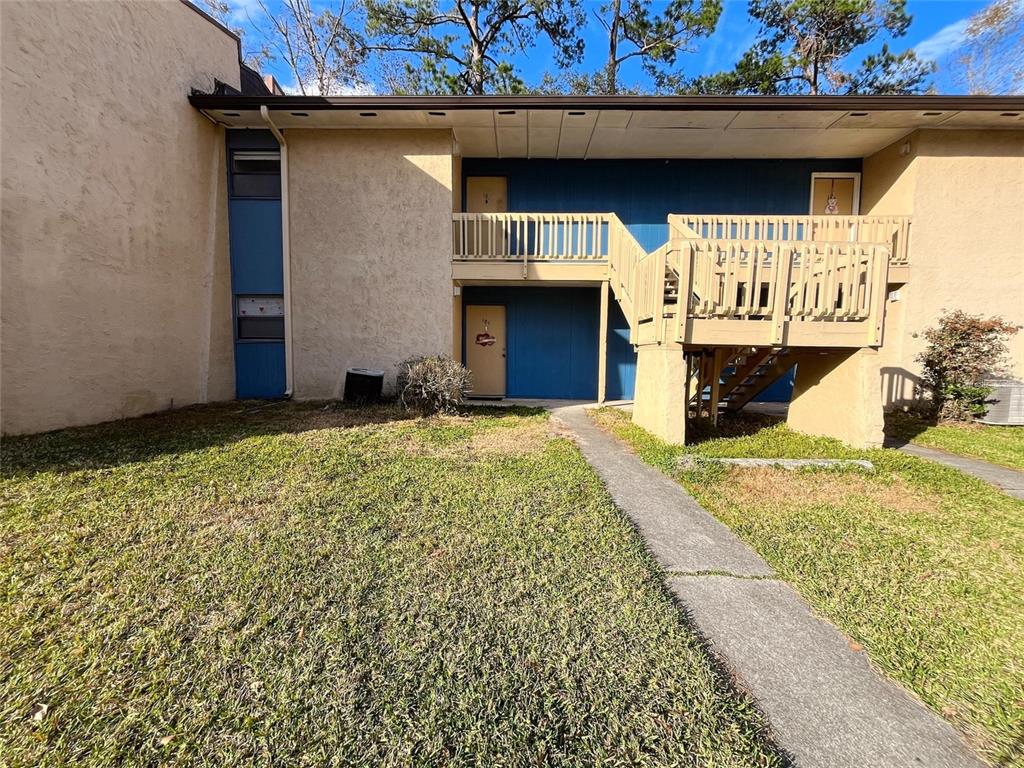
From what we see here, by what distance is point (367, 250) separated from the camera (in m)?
8.80

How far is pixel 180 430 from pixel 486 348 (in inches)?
244

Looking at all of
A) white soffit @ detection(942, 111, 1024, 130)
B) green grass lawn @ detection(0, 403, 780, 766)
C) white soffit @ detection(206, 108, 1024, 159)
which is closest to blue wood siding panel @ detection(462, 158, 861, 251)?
white soffit @ detection(206, 108, 1024, 159)

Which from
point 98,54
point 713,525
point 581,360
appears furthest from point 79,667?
point 581,360

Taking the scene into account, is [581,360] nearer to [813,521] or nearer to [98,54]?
[813,521]

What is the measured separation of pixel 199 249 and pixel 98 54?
9.96 ft

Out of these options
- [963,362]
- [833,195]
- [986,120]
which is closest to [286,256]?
[833,195]

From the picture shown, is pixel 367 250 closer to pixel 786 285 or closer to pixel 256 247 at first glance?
pixel 256 247

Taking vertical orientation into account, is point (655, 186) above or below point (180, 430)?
above

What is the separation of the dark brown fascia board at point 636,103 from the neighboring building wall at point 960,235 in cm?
90

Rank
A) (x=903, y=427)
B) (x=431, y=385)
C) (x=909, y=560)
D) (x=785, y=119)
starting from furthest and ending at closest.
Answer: (x=785, y=119) < (x=903, y=427) < (x=431, y=385) < (x=909, y=560)

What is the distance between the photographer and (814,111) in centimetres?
778

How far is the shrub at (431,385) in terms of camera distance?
7414 mm

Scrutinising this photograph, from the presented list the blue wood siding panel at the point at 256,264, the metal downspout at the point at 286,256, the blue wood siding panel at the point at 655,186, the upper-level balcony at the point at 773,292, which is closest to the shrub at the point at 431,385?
the metal downspout at the point at 286,256

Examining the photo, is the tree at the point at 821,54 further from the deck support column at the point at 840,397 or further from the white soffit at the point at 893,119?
the deck support column at the point at 840,397
